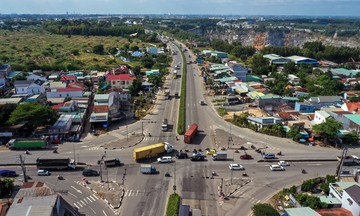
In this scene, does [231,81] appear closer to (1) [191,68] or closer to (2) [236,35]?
(1) [191,68]

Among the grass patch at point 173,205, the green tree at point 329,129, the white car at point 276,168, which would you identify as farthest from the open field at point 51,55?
the grass patch at point 173,205

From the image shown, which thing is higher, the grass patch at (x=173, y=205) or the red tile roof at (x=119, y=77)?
the red tile roof at (x=119, y=77)

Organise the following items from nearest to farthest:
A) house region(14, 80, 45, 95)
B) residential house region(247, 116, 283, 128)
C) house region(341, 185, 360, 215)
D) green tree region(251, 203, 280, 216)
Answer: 1. green tree region(251, 203, 280, 216)
2. house region(341, 185, 360, 215)
3. residential house region(247, 116, 283, 128)
4. house region(14, 80, 45, 95)

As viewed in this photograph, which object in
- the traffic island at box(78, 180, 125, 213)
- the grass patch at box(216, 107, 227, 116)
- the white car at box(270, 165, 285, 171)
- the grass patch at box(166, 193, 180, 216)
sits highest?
the grass patch at box(166, 193, 180, 216)

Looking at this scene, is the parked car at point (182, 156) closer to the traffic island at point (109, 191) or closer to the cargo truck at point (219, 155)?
the cargo truck at point (219, 155)

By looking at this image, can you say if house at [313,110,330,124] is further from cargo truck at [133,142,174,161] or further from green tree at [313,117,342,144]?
cargo truck at [133,142,174,161]

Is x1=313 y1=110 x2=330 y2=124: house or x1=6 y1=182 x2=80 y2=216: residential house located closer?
x1=6 y1=182 x2=80 y2=216: residential house

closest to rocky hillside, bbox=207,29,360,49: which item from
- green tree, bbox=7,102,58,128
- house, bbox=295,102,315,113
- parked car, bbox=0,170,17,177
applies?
house, bbox=295,102,315,113

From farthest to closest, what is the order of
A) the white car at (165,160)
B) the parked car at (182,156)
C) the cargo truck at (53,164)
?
the parked car at (182,156)
the white car at (165,160)
the cargo truck at (53,164)
